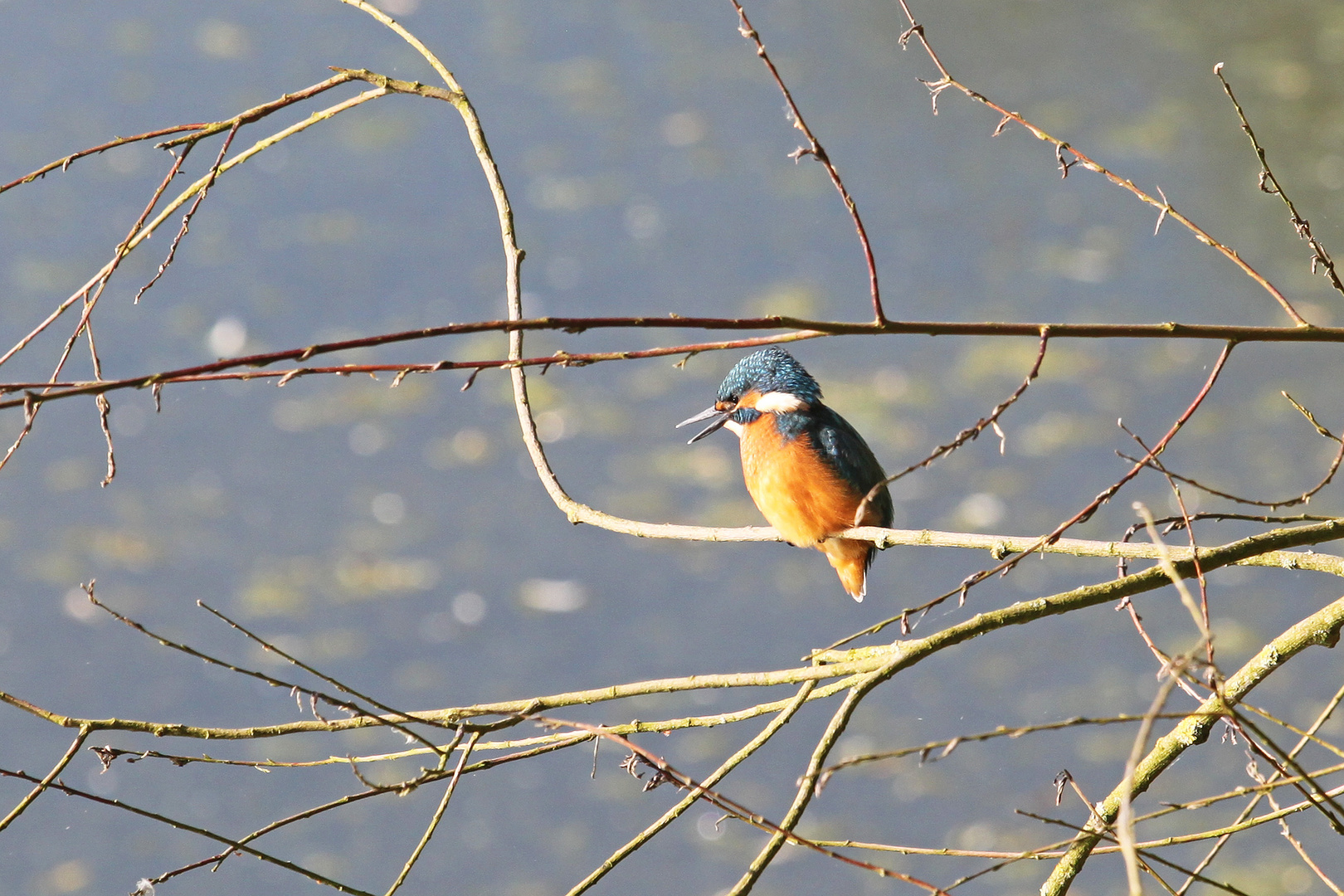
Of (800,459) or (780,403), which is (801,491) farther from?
(780,403)

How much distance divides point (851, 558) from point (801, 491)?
296mm

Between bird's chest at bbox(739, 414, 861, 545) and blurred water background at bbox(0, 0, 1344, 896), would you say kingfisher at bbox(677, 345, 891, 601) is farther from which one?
blurred water background at bbox(0, 0, 1344, 896)

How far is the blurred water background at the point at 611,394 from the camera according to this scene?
16.1ft

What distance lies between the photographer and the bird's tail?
2723 mm

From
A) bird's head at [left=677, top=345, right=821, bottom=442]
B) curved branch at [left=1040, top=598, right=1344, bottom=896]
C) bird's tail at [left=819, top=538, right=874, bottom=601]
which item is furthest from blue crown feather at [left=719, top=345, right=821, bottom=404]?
curved branch at [left=1040, top=598, right=1344, bottom=896]

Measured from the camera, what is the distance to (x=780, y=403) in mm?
2756

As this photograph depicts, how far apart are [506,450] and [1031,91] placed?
362 cm

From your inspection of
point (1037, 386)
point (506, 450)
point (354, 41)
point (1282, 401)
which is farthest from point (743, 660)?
point (354, 41)

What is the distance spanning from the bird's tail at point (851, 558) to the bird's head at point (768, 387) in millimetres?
289

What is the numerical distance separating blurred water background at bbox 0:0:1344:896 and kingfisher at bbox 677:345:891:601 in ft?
5.21

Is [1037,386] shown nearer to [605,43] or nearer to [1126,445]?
[1126,445]

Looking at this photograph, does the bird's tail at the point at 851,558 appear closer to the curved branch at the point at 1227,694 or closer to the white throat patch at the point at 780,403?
the white throat patch at the point at 780,403

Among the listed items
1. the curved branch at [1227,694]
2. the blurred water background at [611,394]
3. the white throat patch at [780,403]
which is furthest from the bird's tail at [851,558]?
the blurred water background at [611,394]

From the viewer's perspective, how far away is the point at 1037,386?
6.10 m
